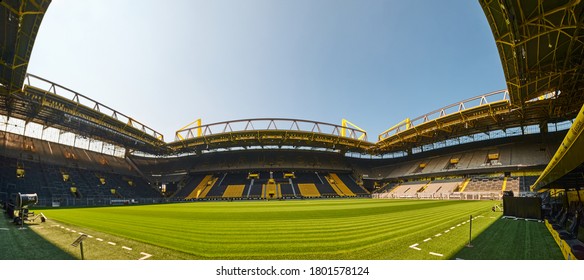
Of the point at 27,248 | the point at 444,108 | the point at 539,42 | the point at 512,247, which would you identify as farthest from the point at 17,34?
the point at 444,108

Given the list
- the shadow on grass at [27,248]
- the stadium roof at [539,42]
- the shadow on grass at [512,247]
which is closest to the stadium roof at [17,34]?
the shadow on grass at [27,248]

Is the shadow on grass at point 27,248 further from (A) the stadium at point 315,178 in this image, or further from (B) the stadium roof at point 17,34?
(B) the stadium roof at point 17,34

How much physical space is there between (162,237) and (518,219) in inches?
715

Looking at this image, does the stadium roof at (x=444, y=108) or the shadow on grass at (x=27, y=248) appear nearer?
the shadow on grass at (x=27, y=248)

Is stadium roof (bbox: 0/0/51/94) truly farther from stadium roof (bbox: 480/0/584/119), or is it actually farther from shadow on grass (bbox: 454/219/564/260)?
stadium roof (bbox: 480/0/584/119)

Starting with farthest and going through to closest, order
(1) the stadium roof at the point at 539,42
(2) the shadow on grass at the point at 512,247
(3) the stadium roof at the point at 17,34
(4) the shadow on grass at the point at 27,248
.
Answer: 1. (3) the stadium roof at the point at 17,34
2. (1) the stadium roof at the point at 539,42
3. (4) the shadow on grass at the point at 27,248
4. (2) the shadow on grass at the point at 512,247

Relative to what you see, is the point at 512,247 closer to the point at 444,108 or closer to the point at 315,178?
the point at 444,108

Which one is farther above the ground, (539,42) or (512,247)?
(539,42)

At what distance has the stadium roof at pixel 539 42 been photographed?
15141 mm

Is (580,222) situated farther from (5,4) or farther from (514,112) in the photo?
(514,112)

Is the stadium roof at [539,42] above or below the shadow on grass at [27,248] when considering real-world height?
above

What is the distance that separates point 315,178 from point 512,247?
183ft

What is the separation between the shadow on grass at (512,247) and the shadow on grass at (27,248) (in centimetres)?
1086

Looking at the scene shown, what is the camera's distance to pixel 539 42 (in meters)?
18.1
